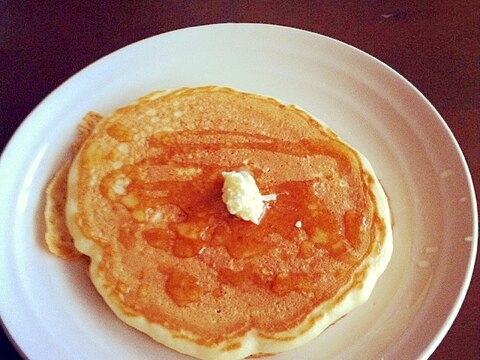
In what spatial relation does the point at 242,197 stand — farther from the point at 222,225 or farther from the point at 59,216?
the point at 59,216

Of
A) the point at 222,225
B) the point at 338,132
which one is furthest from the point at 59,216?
the point at 338,132

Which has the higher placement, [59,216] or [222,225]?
[222,225]

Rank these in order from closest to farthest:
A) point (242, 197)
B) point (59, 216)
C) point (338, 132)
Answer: point (242, 197) < point (59, 216) < point (338, 132)

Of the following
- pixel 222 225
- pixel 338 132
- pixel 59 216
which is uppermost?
pixel 338 132

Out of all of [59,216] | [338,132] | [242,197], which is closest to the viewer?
[242,197]

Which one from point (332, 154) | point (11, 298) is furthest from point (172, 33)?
point (11, 298)

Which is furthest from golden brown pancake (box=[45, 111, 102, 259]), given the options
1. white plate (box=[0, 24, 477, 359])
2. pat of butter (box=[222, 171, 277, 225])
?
pat of butter (box=[222, 171, 277, 225])

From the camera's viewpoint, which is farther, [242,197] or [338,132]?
[338,132]
